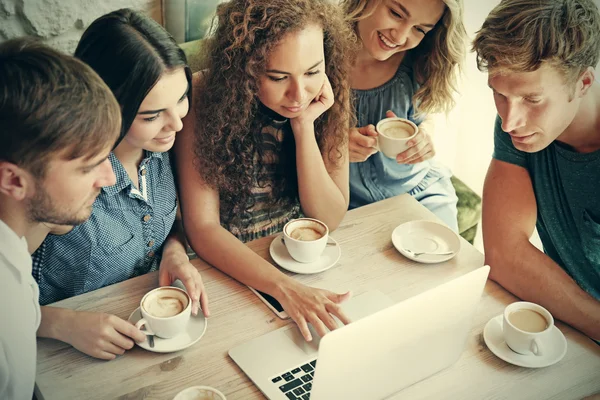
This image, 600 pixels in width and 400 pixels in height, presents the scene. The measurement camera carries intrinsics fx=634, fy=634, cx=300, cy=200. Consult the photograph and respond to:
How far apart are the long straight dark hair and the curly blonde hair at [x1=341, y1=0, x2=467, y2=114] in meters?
0.76

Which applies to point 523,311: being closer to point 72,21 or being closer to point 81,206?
point 81,206

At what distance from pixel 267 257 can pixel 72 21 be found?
43.7 inches

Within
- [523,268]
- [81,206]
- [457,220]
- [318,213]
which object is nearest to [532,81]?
[523,268]

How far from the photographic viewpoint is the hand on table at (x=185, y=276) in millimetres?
1311

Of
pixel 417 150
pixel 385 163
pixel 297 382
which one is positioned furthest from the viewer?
pixel 385 163

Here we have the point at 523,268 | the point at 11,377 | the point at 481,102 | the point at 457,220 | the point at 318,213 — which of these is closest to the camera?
the point at 11,377

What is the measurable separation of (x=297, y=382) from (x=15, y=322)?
50 centimetres

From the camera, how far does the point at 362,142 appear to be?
1.86 metres

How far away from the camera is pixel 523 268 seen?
1.41 meters

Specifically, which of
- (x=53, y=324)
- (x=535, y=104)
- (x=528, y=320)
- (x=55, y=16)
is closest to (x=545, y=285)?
(x=528, y=320)

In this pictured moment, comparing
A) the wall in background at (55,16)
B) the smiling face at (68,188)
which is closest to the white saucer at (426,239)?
the smiling face at (68,188)

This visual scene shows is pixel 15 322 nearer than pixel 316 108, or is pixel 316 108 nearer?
pixel 15 322

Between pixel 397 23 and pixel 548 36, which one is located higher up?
pixel 548 36

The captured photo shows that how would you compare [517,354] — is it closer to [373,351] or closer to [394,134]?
[373,351]
